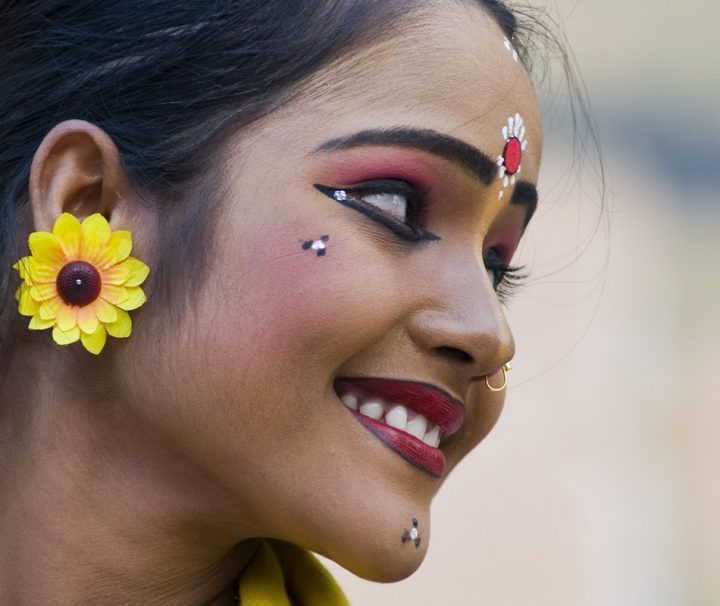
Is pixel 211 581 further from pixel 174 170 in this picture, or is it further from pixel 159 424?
pixel 174 170

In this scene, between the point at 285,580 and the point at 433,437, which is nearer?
the point at 433,437

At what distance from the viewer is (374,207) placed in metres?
1.61

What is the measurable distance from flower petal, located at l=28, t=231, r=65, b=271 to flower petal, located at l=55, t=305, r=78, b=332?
47 millimetres

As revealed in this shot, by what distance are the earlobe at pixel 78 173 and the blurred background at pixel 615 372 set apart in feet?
5.41

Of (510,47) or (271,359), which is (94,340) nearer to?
(271,359)

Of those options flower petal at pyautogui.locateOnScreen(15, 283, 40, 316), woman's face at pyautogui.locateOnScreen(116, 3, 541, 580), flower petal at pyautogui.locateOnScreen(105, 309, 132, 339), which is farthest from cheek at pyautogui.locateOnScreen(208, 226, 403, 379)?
flower petal at pyautogui.locateOnScreen(15, 283, 40, 316)

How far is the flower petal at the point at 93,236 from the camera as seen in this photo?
5.21ft

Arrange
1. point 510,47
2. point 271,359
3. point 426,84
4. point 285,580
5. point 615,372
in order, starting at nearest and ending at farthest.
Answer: point 271,359
point 426,84
point 510,47
point 285,580
point 615,372

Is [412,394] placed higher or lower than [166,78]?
lower

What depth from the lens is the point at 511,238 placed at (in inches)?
72.0

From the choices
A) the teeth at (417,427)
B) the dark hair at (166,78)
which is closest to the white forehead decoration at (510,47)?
the dark hair at (166,78)

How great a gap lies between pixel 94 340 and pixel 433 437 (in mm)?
416

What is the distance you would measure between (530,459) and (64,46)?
84.2 inches

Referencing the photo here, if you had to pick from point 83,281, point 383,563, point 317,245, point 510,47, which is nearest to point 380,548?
point 383,563
